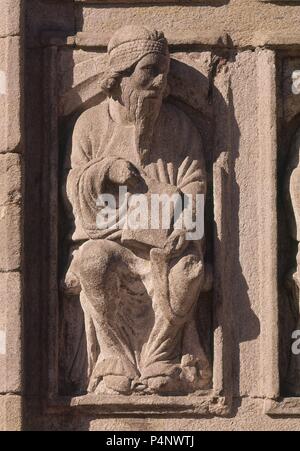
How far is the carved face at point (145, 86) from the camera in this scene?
11.5 meters

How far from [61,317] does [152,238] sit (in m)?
0.71

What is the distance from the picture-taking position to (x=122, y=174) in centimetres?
1148

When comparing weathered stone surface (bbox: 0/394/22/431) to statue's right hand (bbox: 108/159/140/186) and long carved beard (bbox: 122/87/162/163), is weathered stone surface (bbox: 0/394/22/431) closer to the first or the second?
statue's right hand (bbox: 108/159/140/186)

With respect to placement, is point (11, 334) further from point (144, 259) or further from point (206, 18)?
point (206, 18)

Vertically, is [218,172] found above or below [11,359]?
above

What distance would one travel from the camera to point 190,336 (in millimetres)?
11539

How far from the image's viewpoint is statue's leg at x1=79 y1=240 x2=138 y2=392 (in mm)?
11398

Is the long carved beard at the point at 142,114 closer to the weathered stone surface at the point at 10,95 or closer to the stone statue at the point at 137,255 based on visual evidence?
the stone statue at the point at 137,255

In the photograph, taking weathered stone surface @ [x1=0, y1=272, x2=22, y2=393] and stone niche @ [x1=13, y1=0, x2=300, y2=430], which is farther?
stone niche @ [x1=13, y1=0, x2=300, y2=430]

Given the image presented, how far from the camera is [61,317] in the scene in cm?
1159

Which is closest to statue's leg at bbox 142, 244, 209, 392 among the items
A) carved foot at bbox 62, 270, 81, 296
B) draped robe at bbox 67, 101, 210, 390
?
draped robe at bbox 67, 101, 210, 390
